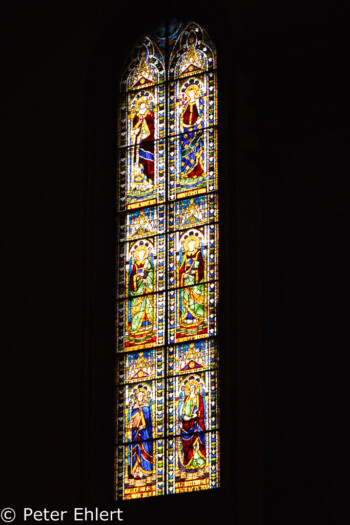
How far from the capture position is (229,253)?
13391 millimetres

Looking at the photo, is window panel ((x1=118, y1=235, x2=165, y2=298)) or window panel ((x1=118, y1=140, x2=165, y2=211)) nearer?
window panel ((x1=118, y1=235, x2=165, y2=298))

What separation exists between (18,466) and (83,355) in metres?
1.03

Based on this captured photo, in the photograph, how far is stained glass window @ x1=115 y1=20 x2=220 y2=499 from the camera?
1341 cm

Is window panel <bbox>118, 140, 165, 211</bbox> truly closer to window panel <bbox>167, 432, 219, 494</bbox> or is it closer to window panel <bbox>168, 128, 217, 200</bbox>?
window panel <bbox>168, 128, 217, 200</bbox>

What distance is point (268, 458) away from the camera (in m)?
10.8

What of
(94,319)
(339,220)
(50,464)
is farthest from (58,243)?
(339,220)

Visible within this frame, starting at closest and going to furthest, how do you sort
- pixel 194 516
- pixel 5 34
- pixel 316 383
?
pixel 316 383, pixel 194 516, pixel 5 34

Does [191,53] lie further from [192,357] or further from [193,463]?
[193,463]

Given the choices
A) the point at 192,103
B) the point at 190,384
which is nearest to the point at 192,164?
the point at 192,103

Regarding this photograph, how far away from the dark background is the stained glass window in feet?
0.51

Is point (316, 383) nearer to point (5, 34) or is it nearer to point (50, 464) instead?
point (50, 464)

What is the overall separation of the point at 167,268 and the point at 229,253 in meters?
0.81

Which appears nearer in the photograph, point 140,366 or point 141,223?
point 140,366

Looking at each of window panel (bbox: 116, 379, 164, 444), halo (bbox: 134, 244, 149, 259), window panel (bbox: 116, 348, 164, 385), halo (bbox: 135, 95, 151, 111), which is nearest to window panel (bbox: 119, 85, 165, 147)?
halo (bbox: 135, 95, 151, 111)
